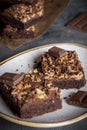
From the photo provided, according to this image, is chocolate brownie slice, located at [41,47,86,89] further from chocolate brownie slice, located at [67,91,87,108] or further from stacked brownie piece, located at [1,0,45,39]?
stacked brownie piece, located at [1,0,45,39]

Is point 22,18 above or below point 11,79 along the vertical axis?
above

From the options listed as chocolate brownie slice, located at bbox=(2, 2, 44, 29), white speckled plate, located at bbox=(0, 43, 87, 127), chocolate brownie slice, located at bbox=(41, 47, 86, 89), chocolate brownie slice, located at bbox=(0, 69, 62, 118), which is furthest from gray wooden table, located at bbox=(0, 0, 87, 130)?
chocolate brownie slice, located at bbox=(0, 69, 62, 118)

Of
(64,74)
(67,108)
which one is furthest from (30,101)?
(64,74)

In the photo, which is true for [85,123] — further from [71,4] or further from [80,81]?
[71,4]

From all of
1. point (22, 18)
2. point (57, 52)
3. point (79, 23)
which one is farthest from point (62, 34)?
point (57, 52)

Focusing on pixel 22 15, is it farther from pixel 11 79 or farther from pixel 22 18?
pixel 11 79

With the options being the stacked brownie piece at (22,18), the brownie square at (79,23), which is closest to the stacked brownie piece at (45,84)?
the brownie square at (79,23)
